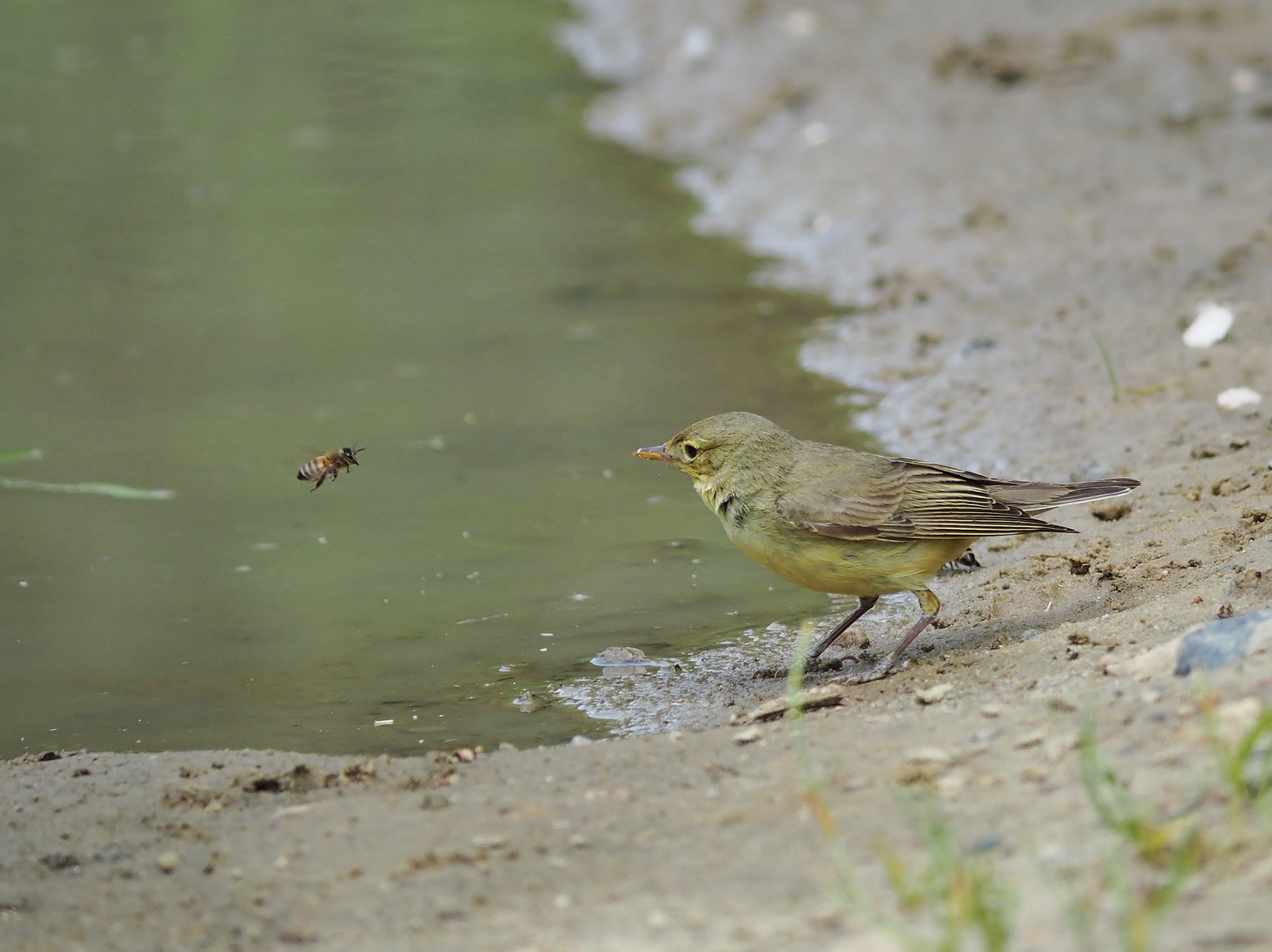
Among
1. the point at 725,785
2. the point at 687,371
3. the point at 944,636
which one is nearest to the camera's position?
the point at 725,785

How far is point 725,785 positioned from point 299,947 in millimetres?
1248

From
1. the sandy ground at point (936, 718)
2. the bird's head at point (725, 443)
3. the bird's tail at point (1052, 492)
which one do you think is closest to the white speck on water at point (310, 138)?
the sandy ground at point (936, 718)

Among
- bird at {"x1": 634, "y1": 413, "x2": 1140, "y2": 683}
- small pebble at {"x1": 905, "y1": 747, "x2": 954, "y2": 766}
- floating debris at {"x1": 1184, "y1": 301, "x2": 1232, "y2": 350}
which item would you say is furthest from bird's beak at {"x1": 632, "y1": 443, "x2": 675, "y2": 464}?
floating debris at {"x1": 1184, "y1": 301, "x2": 1232, "y2": 350}

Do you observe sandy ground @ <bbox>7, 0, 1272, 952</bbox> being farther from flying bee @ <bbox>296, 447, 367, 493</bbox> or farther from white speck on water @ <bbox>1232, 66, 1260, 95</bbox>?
flying bee @ <bbox>296, 447, 367, 493</bbox>

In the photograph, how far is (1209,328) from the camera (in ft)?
28.5

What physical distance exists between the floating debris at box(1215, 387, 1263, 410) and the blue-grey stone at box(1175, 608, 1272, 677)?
364cm

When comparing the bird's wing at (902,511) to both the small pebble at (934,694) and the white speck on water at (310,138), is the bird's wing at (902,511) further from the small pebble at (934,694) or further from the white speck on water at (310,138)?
the white speck on water at (310,138)

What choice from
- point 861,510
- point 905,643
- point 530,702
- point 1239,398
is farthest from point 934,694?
point 1239,398

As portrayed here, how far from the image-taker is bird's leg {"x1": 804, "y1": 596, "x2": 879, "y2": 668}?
6.09 m

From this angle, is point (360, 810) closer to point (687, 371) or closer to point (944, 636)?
point (944, 636)

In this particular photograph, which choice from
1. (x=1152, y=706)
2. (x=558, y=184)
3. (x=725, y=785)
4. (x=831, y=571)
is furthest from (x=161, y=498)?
(x=558, y=184)

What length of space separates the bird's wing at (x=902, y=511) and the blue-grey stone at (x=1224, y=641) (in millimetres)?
1212

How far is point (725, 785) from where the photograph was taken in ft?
14.3

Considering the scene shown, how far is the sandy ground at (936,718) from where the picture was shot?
3.58 meters
